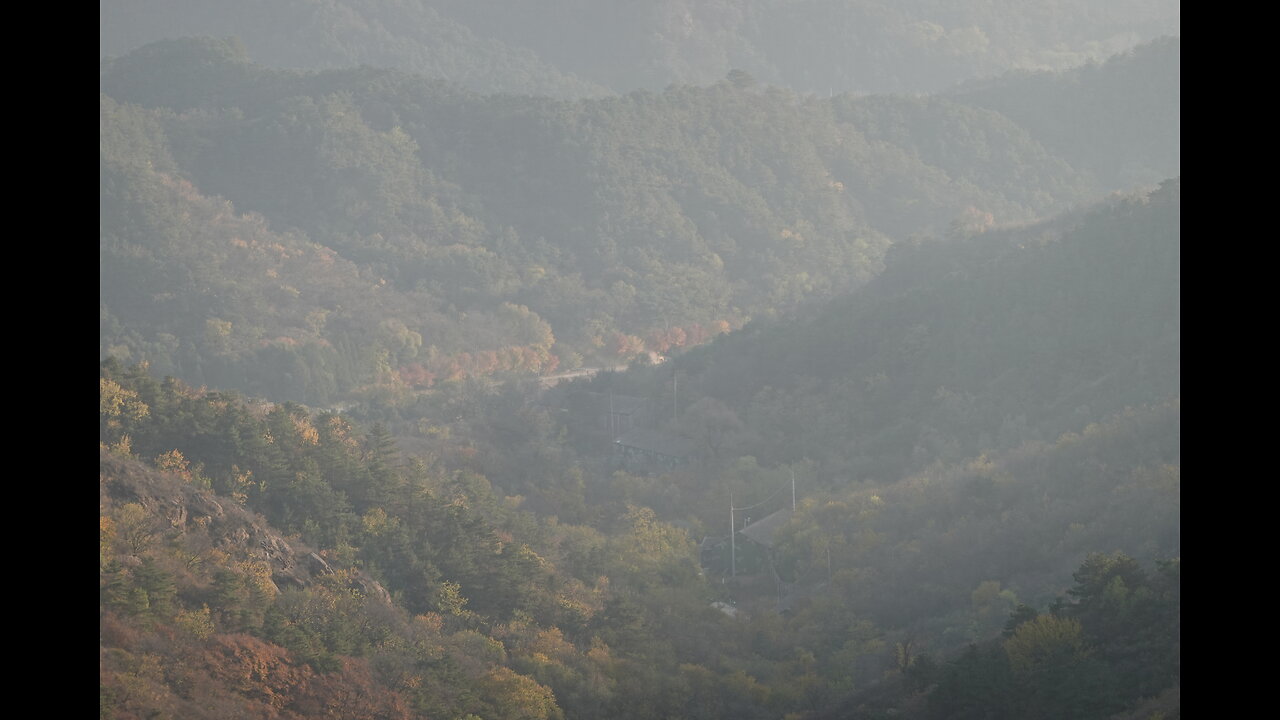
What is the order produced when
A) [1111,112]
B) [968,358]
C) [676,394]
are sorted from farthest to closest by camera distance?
[1111,112] → [676,394] → [968,358]

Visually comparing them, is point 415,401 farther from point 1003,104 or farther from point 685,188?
point 1003,104

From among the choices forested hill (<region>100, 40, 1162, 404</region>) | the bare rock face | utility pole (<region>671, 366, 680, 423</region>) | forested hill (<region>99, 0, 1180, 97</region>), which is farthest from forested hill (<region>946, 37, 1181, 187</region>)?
the bare rock face

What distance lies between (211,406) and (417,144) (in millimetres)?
80116

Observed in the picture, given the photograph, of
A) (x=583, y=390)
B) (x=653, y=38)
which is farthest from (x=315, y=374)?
(x=653, y=38)

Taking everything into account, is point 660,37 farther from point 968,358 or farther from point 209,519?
point 209,519

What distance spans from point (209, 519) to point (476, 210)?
7742 centimetres

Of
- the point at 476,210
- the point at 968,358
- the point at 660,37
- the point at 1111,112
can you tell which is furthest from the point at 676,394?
the point at 660,37

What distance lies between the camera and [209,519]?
2097 cm

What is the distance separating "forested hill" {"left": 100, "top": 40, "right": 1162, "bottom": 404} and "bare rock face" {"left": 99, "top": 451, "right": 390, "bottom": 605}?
4010cm

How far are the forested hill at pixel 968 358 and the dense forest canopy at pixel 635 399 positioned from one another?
0.21 m

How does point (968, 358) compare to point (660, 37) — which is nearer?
point (968, 358)

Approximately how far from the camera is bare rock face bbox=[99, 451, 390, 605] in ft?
65.4

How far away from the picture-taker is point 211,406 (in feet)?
84.5

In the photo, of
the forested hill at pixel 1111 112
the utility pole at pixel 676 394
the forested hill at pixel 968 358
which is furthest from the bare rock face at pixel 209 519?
the forested hill at pixel 1111 112
